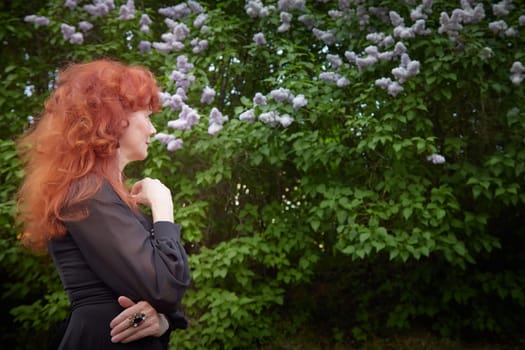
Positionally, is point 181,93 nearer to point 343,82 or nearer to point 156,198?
point 343,82

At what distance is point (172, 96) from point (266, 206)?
50.0 inches

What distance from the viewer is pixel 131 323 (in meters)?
1.44

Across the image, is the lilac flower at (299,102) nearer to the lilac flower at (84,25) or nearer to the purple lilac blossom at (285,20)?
the purple lilac blossom at (285,20)

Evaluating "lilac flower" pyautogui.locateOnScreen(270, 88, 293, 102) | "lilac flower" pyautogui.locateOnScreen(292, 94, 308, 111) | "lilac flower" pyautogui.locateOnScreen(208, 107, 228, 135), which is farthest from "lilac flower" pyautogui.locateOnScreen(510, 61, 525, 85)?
"lilac flower" pyautogui.locateOnScreen(208, 107, 228, 135)

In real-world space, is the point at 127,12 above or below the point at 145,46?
above

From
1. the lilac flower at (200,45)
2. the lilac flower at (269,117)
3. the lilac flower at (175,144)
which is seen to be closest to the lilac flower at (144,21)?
the lilac flower at (200,45)

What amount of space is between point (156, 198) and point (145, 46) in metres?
3.27

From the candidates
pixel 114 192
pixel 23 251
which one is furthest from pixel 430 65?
pixel 23 251

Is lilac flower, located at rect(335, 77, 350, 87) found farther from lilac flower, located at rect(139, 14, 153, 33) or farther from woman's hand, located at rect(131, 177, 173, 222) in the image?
woman's hand, located at rect(131, 177, 173, 222)

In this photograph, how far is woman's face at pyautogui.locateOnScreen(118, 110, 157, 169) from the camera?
5.27 feet

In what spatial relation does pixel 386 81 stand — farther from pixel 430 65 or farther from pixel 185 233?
pixel 185 233

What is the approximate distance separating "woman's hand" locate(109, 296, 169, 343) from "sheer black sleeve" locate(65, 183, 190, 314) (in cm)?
3

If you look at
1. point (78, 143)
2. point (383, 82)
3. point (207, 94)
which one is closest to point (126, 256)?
point (78, 143)

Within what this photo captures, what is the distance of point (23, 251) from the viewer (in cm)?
453
